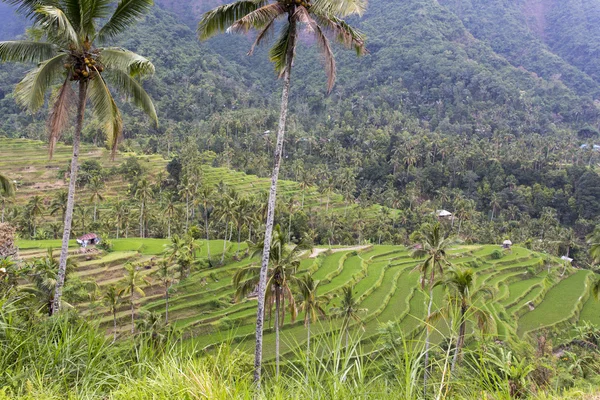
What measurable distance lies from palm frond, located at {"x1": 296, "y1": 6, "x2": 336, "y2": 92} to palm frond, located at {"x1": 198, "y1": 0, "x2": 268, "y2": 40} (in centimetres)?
133

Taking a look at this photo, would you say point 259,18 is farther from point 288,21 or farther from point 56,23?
point 56,23

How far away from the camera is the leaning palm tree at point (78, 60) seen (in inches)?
356

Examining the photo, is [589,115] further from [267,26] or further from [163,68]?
[267,26]

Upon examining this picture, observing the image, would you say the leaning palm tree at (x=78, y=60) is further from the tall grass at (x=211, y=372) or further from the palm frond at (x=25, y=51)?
the tall grass at (x=211, y=372)

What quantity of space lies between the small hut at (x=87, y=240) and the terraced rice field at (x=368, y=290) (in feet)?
7.53

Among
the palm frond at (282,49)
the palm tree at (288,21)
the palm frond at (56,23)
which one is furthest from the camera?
the palm frond at (282,49)

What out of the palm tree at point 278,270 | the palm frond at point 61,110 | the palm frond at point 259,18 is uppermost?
the palm frond at point 259,18

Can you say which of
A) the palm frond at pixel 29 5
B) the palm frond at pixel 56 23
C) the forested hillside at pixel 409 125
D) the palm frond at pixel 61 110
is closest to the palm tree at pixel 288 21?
the forested hillside at pixel 409 125

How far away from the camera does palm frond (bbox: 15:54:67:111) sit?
8906 millimetres

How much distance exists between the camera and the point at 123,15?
32.4 ft

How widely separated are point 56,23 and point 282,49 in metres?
5.13

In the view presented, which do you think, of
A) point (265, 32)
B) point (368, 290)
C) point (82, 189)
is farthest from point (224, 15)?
point (82, 189)

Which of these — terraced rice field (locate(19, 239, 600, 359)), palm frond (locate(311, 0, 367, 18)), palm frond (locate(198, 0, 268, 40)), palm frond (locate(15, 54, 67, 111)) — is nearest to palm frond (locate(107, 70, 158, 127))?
palm frond (locate(15, 54, 67, 111))

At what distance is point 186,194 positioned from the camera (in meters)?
55.0
